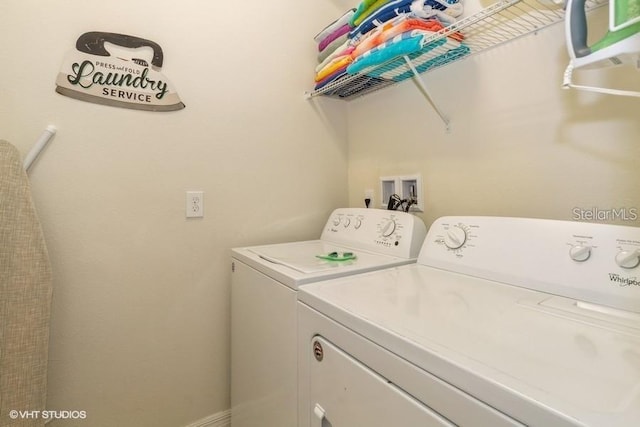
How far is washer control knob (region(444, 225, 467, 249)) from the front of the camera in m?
1.00

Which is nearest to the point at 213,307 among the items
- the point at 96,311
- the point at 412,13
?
the point at 96,311

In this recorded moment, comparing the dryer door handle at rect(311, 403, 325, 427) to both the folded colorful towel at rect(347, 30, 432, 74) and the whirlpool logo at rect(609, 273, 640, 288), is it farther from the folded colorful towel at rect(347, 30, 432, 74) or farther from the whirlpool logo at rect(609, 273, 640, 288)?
the folded colorful towel at rect(347, 30, 432, 74)

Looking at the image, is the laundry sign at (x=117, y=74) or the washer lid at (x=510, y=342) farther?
the laundry sign at (x=117, y=74)

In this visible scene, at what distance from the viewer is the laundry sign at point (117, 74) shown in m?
1.13

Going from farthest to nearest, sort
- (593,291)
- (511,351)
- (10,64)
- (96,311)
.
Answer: (96,311) → (10,64) → (593,291) → (511,351)

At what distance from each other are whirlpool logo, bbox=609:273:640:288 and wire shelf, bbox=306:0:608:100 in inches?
27.6

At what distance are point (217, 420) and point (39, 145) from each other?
4.40 ft

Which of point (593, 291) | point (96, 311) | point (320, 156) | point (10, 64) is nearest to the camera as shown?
point (593, 291)

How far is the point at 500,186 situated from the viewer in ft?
3.68

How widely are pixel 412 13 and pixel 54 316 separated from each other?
1675 mm

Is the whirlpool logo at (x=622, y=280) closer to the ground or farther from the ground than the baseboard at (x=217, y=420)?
farther from the ground

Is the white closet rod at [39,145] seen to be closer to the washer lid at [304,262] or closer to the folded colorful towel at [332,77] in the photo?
the washer lid at [304,262]

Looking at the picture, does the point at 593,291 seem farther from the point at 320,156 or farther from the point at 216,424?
the point at 216,424

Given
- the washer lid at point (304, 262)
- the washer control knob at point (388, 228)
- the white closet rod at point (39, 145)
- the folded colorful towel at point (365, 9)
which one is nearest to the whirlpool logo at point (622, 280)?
the washer lid at point (304, 262)
